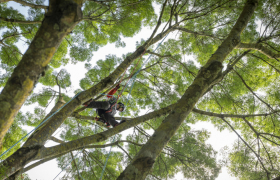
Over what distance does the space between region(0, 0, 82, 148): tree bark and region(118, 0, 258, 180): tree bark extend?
1057 mm

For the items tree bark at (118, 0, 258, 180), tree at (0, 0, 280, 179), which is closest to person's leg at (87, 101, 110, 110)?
tree at (0, 0, 280, 179)

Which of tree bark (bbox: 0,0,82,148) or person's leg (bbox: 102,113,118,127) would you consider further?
person's leg (bbox: 102,113,118,127)

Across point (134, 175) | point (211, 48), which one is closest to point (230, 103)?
point (211, 48)

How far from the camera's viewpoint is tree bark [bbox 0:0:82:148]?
1.25m

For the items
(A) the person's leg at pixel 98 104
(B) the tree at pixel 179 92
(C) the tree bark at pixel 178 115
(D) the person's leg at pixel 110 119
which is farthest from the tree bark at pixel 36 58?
(D) the person's leg at pixel 110 119

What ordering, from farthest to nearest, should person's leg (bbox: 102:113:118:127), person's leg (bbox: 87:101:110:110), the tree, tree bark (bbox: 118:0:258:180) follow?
person's leg (bbox: 102:113:118:127) → person's leg (bbox: 87:101:110:110) → the tree → tree bark (bbox: 118:0:258:180)

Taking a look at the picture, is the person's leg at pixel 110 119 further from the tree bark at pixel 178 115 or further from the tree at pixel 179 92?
the tree bark at pixel 178 115

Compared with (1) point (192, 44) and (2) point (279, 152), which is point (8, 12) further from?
(2) point (279, 152)

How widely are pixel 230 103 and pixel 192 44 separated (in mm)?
2082

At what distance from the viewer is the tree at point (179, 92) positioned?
1.86 meters

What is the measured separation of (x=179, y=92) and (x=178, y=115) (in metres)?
2.89

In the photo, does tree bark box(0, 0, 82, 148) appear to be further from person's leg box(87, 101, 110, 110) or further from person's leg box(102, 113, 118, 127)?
person's leg box(102, 113, 118, 127)

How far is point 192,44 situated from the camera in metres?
4.75

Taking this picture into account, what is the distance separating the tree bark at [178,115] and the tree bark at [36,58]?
1.06m
